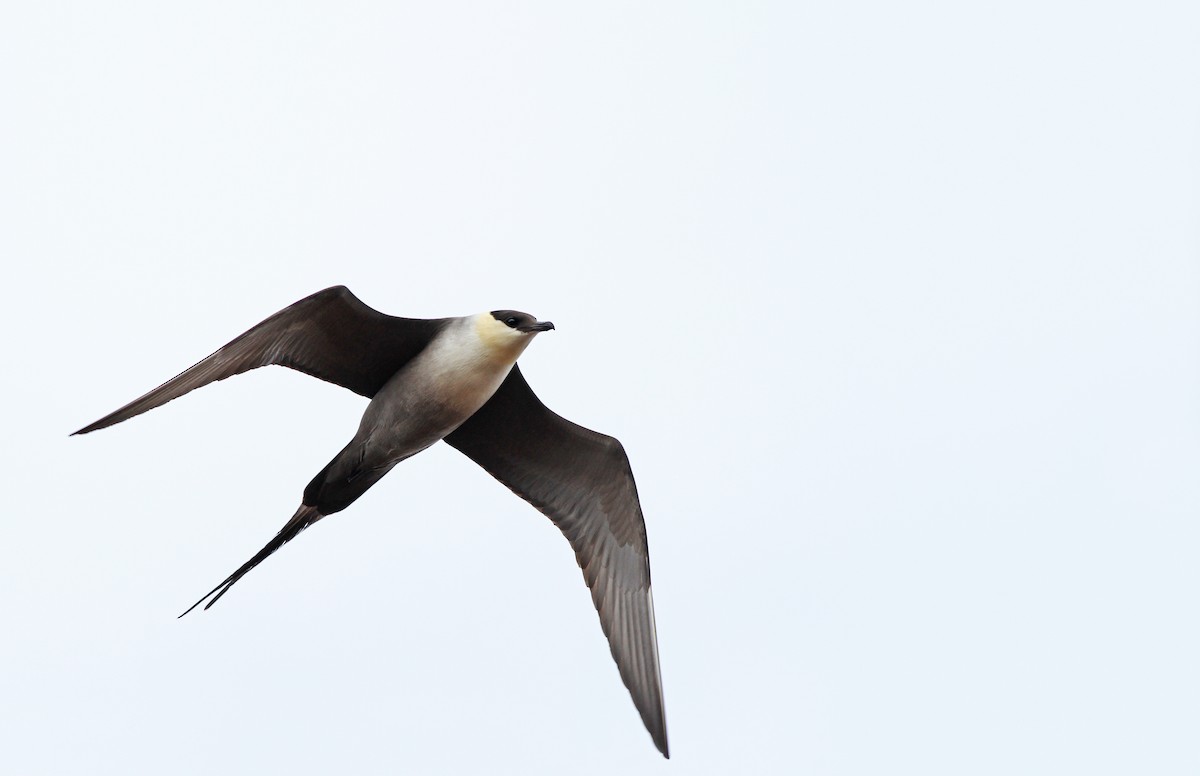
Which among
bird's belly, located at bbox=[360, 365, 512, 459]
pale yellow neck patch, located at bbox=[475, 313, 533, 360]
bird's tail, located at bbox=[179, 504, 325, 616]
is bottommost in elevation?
bird's tail, located at bbox=[179, 504, 325, 616]

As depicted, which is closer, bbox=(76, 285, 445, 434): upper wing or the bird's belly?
bbox=(76, 285, 445, 434): upper wing

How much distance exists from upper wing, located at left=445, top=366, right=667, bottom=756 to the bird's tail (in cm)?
153

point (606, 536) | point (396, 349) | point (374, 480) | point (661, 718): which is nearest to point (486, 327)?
point (396, 349)

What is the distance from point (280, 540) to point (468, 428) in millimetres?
1961

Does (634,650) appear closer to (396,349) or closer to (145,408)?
(396,349)

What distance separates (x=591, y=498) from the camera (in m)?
12.6

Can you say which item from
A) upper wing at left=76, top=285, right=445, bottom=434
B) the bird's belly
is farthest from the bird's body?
upper wing at left=76, top=285, right=445, bottom=434

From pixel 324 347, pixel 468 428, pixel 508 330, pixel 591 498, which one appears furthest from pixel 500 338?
pixel 591 498

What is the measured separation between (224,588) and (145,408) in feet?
5.36

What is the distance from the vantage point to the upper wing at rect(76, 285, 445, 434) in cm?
1023

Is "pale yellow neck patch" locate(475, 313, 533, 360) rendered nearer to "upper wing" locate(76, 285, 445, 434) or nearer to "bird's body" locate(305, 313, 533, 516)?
"bird's body" locate(305, 313, 533, 516)

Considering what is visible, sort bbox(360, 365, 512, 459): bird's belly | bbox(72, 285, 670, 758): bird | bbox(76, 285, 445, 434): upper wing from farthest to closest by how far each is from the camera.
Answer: bbox(360, 365, 512, 459): bird's belly, bbox(72, 285, 670, 758): bird, bbox(76, 285, 445, 434): upper wing

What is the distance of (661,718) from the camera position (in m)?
12.2

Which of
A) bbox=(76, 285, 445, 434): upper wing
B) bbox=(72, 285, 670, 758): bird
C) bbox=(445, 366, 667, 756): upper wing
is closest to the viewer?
bbox=(76, 285, 445, 434): upper wing
